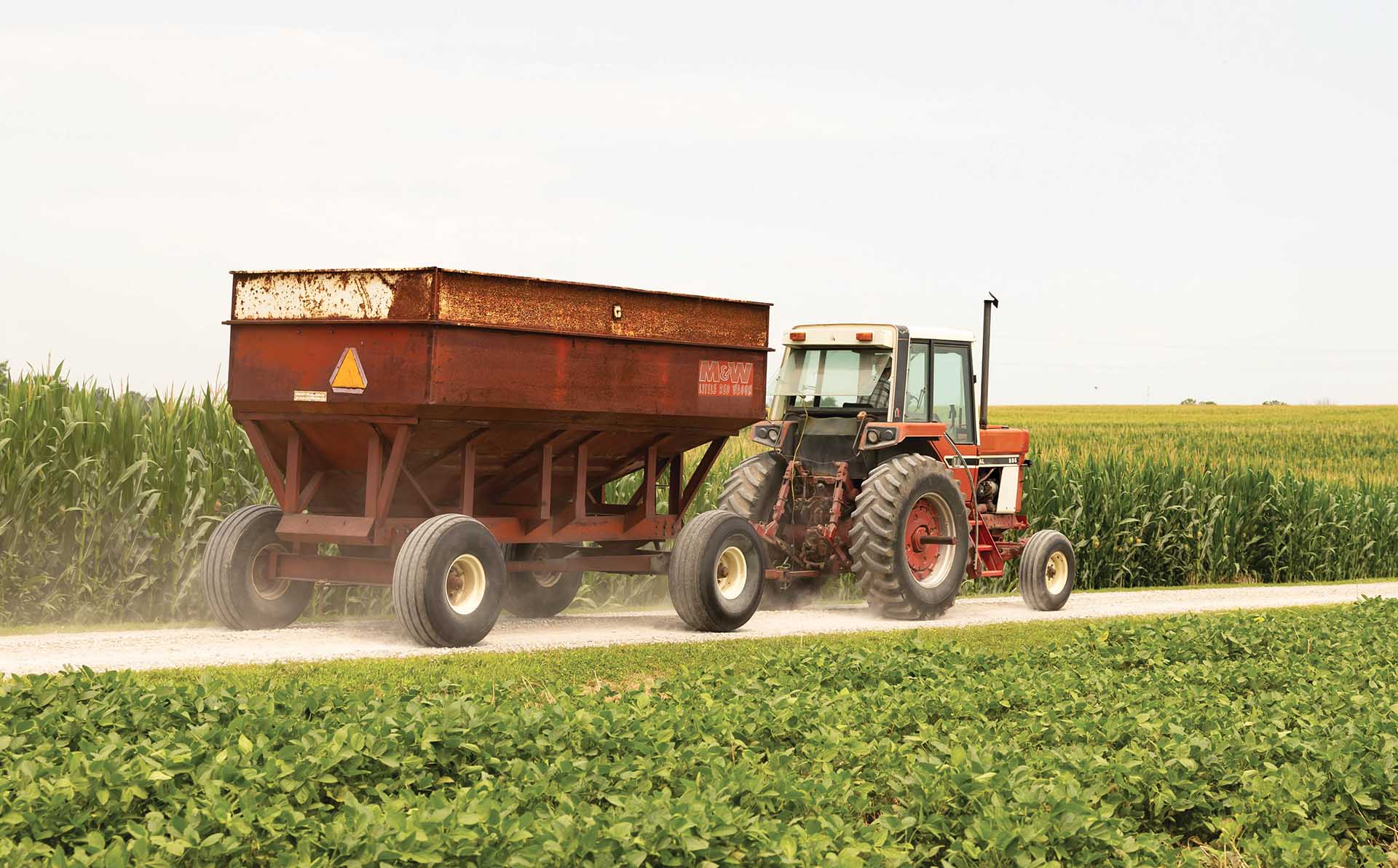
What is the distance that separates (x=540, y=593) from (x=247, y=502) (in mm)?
2963

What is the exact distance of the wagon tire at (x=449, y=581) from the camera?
11.3 meters

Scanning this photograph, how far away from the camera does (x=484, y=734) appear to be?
7.17 meters

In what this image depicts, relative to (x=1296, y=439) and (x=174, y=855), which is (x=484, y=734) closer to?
(x=174, y=855)

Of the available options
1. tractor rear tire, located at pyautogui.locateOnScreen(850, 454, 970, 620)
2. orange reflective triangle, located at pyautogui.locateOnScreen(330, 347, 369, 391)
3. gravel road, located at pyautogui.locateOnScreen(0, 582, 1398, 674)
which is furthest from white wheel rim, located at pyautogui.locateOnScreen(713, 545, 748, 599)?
orange reflective triangle, located at pyautogui.locateOnScreen(330, 347, 369, 391)

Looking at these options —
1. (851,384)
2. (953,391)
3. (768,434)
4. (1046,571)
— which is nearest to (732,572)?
(768,434)

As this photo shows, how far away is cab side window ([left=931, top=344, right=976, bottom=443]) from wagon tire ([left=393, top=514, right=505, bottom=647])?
532 cm

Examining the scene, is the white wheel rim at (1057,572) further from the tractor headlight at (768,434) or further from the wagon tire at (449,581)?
the wagon tire at (449,581)

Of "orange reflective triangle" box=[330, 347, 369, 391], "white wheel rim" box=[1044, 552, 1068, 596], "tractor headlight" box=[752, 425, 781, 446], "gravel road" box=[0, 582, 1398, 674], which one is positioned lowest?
"gravel road" box=[0, 582, 1398, 674]

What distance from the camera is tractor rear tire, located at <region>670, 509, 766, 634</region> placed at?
12.9 metres

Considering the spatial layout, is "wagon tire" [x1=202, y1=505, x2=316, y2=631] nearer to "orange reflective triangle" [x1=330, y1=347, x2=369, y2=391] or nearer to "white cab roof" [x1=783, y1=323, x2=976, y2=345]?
"orange reflective triangle" [x1=330, y1=347, x2=369, y2=391]

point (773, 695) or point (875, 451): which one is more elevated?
point (875, 451)

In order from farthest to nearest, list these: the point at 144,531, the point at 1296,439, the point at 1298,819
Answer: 1. the point at 1296,439
2. the point at 144,531
3. the point at 1298,819

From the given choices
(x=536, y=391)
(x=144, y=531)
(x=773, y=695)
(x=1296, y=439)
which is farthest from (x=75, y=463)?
(x=1296, y=439)

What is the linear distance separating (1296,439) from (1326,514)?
747 inches
